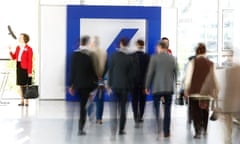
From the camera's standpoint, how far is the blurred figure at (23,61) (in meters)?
11.4

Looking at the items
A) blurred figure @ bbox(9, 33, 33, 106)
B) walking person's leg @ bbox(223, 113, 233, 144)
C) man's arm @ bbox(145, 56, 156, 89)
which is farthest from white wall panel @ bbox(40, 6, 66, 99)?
walking person's leg @ bbox(223, 113, 233, 144)

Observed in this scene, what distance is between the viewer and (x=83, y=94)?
761 centimetres

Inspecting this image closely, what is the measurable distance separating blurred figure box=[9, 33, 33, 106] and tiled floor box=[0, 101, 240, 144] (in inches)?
30.9

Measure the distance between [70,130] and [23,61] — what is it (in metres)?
3.62

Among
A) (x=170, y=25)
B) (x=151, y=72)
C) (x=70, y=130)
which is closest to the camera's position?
(x=151, y=72)

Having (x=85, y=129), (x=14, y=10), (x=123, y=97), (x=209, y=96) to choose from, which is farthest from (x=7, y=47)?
(x=209, y=96)

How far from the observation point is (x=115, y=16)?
12805mm

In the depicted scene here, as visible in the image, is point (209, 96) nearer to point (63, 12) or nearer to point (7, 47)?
point (63, 12)

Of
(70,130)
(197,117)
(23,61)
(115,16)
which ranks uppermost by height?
(115,16)

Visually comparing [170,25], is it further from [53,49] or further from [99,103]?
[99,103]

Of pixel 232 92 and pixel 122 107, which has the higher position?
pixel 232 92

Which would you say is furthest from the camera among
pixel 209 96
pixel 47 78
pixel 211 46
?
pixel 211 46

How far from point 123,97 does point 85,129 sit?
1.19 metres

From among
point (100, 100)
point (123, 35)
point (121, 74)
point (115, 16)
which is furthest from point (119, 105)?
point (115, 16)
